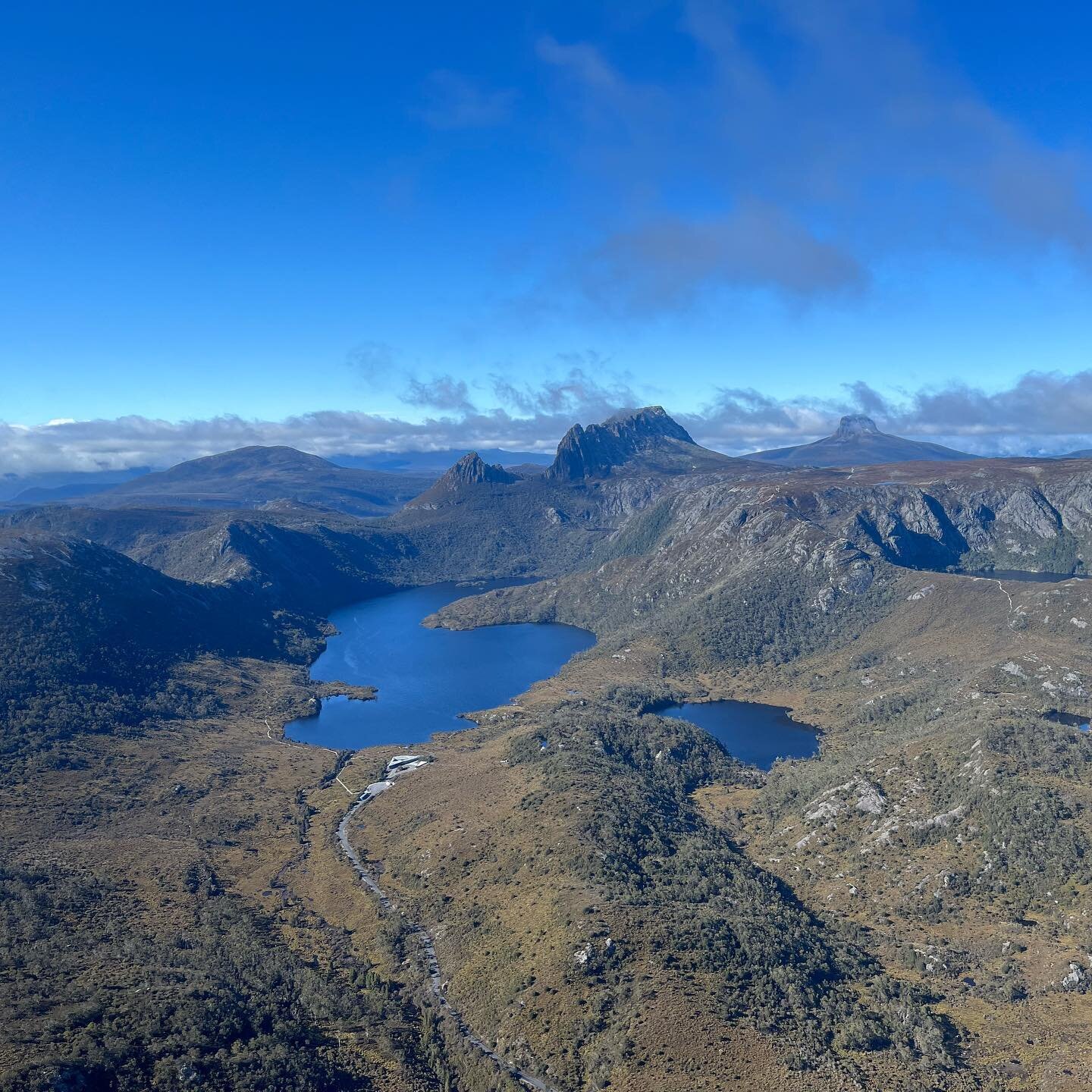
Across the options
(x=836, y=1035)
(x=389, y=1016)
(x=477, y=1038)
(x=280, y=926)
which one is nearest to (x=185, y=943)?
(x=280, y=926)

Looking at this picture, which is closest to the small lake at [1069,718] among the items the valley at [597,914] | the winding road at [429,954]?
the valley at [597,914]

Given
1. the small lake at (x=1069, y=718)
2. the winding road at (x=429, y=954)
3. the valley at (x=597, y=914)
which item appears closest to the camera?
the valley at (x=597, y=914)

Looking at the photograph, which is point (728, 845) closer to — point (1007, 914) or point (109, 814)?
point (1007, 914)

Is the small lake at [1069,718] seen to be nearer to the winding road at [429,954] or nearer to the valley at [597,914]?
the valley at [597,914]

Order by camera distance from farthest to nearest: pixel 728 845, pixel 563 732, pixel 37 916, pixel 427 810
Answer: pixel 563 732 → pixel 427 810 → pixel 728 845 → pixel 37 916

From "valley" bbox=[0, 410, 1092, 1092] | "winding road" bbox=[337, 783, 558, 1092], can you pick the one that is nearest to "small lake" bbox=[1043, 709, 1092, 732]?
"valley" bbox=[0, 410, 1092, 1092]

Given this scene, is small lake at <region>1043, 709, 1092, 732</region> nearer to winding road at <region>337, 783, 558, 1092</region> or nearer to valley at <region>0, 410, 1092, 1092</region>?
valley at <region>0, 410, 1092, 1092</region>

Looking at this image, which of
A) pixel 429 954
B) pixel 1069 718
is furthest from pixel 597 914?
pixel 1069 718

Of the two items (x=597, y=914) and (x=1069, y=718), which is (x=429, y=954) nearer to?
(x=597, y=914)
